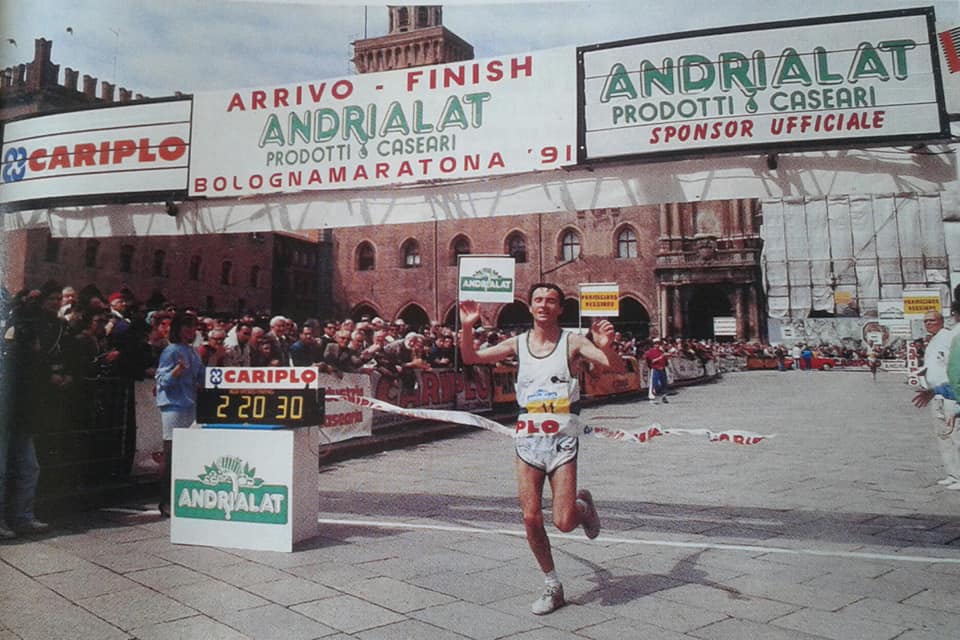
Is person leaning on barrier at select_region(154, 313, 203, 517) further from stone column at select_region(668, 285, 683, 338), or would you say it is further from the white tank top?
stone column at select_region(668, 285, 683, 338)

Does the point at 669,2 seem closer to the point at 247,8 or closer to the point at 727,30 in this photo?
the point at 727,30

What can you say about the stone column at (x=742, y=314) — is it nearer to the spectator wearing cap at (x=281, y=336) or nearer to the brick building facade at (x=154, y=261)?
the brick building facade at (x=154, y=261)

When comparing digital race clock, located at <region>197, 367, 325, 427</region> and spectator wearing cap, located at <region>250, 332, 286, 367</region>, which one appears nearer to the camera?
digital race clock, located at <region>197, 367, 325, 427</region>

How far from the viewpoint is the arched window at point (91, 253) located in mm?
4126

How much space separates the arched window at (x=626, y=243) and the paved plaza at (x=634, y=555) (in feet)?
2.99

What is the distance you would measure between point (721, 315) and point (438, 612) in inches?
93.8

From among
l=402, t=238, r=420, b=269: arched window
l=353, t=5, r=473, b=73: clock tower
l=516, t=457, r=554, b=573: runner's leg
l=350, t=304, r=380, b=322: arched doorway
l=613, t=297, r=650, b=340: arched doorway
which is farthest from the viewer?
Result: l=350, t=304, r=380, b=322: arched doorway

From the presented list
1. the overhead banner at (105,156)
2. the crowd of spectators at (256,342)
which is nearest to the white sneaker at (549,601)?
the crowd of spectators at (256,342)

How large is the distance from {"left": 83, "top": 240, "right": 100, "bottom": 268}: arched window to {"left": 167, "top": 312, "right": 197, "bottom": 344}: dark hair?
2.03 feet

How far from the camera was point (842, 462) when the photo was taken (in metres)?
3.61

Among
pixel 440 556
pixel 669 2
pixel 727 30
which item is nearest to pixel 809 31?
pixel 727 30

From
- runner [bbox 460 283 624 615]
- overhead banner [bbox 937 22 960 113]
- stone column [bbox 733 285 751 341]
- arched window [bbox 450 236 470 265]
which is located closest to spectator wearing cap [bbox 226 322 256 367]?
arched window [bbox 450 236 470 265]

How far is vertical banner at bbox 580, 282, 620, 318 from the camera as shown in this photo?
11.5 feet

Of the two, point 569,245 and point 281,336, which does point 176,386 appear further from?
point 569,245
